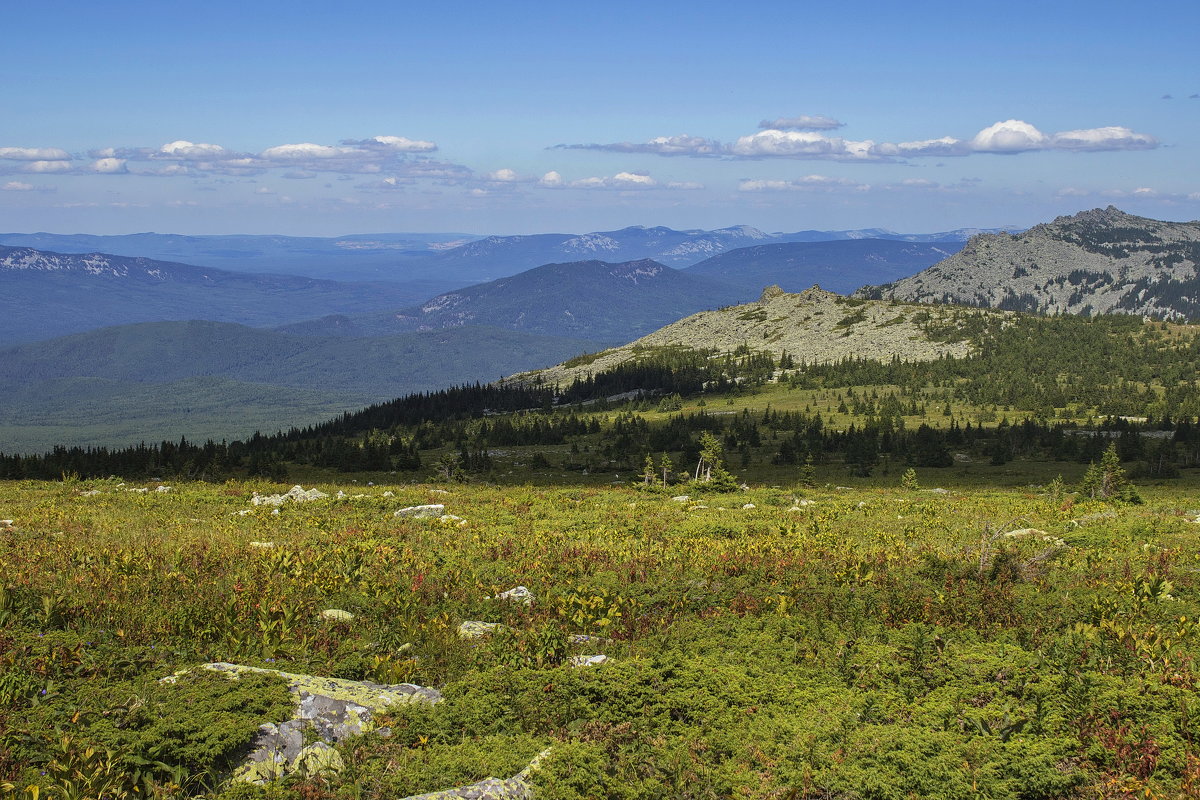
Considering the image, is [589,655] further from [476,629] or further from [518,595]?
[518,595]

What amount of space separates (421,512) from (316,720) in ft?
62.4

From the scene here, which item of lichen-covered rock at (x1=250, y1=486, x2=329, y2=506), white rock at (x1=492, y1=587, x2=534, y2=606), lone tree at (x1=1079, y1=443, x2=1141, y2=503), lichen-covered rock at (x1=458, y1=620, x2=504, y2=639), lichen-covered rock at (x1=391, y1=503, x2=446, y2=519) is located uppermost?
lichen-covered rock at (x1=458, y1=620, x2=504, y2=639)

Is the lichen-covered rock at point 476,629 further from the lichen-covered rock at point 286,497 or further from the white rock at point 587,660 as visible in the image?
the lichen-covered rock at point 286,497

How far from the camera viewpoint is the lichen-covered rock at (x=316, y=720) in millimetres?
9391

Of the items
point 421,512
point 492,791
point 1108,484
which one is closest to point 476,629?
point 492,791

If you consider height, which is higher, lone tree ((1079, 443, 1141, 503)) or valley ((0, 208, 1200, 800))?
valley ((0, 208, 1200, 800))

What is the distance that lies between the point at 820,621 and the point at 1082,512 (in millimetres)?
20735

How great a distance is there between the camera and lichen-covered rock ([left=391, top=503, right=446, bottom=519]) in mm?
27983

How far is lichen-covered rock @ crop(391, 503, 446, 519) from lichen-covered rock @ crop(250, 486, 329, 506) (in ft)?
15.7

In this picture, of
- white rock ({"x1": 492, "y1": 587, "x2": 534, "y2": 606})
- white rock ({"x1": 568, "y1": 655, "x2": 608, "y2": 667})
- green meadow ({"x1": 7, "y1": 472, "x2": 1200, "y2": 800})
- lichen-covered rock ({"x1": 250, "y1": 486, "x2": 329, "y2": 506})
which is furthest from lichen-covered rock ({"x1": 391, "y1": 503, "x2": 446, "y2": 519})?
white rock ({"x1": 568, "y1": 655, "x2": 608, "y2": 667})

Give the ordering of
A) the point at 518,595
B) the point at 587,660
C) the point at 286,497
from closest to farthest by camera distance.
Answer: the point at 587,660 → the point at 518,595 → the point at 286,497

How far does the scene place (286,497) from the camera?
31.7 meters

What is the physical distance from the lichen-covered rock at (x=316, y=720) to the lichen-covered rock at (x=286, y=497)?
20156 millimetres

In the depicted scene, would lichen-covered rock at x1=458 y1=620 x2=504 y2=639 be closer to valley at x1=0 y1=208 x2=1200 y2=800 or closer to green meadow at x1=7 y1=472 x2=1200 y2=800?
valley at x1=0 y1=208 x2=1200 y2=800
